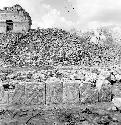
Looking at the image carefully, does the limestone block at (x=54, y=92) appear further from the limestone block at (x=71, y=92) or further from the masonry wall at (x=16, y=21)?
the masonry wall at (x=16, y=21)

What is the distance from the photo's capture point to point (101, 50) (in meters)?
39.5

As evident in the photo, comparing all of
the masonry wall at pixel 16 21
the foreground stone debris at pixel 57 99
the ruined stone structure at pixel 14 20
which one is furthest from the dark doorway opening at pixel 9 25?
the foreground stone debris at pixel 57 99

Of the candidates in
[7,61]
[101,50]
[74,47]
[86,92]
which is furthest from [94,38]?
[86,92]

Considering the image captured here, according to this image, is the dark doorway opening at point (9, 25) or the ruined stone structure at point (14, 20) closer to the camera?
the ruined stone structure at point (14, 20)

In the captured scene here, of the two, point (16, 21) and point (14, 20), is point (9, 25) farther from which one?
point (16, 21)

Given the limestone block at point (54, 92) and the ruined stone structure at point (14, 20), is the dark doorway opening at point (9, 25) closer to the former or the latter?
the ruined stone structure at point (14, 20)

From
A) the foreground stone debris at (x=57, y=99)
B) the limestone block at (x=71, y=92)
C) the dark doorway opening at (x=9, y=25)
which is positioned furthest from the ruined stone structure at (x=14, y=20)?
the limestone block at (x=71, y=92)

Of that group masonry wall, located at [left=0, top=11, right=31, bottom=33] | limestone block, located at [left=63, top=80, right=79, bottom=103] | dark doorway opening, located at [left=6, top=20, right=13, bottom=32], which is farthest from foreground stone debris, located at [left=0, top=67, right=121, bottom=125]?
dark doorway opening, located at [left=6, top=20, right=13, bottom=32]

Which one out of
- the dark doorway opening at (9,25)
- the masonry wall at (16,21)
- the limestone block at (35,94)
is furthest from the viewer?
the dark doorway opening at (9,25)

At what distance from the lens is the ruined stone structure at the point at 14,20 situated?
133ft

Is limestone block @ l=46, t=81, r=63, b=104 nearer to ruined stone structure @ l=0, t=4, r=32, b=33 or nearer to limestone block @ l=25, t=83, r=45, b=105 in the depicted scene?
limestone block @ l=25, t=83, r=45, b=105

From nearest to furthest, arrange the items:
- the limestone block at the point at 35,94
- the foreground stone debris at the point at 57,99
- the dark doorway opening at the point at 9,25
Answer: the foreground stone debris at the point at 57,99, the limestone block at the point at 35,94, the dark doorway opening at the point at 9,25

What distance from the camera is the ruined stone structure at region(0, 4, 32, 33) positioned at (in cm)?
4050

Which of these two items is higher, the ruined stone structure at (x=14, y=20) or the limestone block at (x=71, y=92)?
the ruined stone structure at (x=14, y=20)
